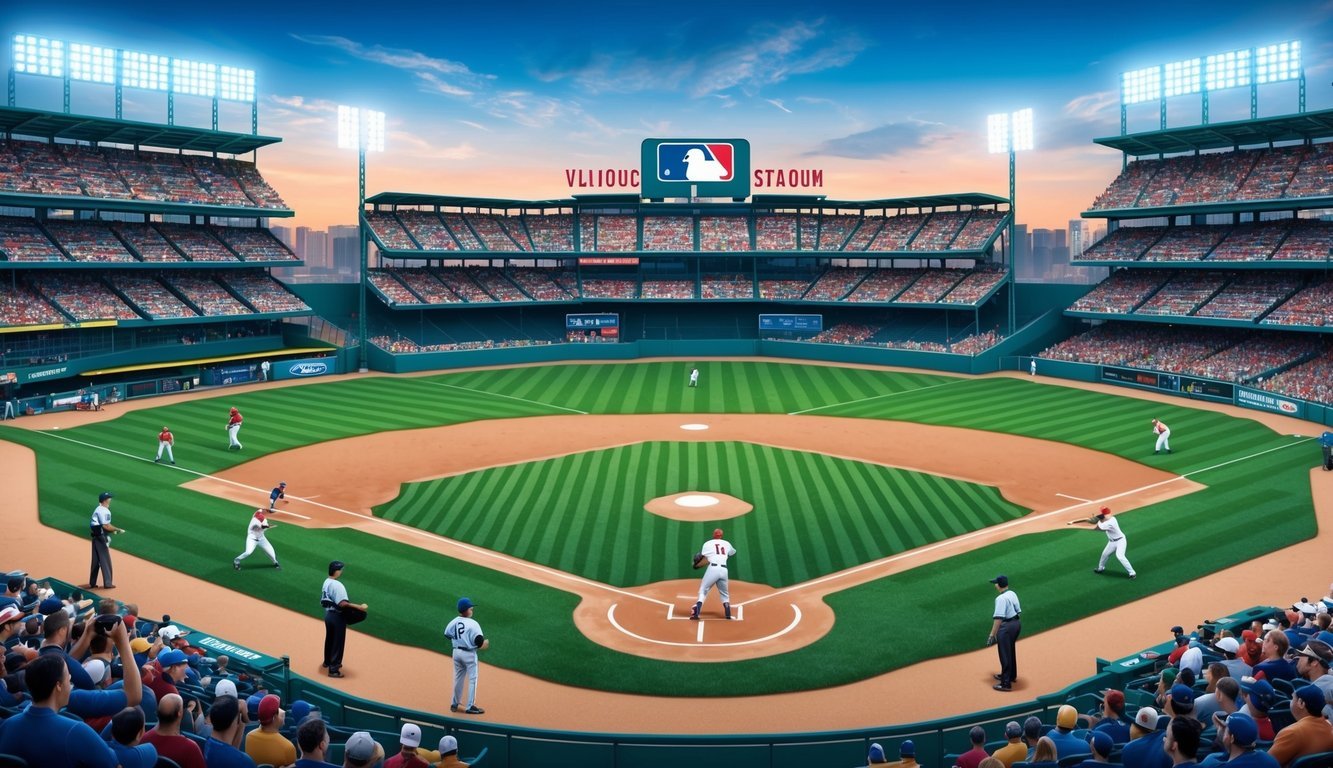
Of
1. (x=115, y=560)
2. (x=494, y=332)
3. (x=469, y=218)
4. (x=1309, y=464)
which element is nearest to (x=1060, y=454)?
(x=1309, y=464)

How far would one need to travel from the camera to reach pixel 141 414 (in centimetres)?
4094

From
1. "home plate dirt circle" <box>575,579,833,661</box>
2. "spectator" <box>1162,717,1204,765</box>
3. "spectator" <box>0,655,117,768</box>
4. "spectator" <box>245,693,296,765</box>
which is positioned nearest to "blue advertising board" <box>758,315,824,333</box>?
"home plate dirt circle" <box>575,579,833,661</box>

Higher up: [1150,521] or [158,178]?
[158,178]

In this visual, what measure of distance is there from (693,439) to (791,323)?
1262 inches

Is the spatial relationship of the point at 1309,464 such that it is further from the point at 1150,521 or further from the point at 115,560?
the point at 115,560

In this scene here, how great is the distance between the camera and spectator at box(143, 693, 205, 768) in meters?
6.71

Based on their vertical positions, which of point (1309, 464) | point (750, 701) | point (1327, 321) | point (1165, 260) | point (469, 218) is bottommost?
point (750, 701)

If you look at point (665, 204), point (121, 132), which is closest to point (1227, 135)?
point (665, 204)

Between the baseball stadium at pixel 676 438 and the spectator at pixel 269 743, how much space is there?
59 cm

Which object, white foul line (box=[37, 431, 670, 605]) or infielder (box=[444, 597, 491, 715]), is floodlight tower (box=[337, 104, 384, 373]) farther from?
infielder (box=[444, 597, 491, 715])

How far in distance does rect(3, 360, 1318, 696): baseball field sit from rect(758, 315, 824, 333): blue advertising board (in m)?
21.4

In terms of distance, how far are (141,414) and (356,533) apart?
896 inches

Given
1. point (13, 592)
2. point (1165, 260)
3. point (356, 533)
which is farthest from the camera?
point (1165, 260)

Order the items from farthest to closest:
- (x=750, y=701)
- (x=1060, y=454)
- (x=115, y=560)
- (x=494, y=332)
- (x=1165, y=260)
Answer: (x=494, y=332)
(x=1165, y=260)
(x=1060, y=454)
(x=115, y=560)
(x=750, y=701)
